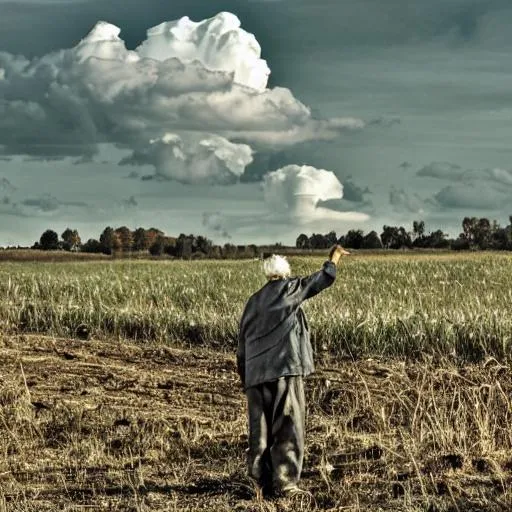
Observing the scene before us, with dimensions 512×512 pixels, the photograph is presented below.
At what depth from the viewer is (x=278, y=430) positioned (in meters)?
7.16

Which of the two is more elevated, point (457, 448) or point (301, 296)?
point (301, 296)

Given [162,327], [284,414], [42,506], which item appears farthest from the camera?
[162,327]

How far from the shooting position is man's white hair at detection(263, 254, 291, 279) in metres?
7.25

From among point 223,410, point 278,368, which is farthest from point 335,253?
point 223,410

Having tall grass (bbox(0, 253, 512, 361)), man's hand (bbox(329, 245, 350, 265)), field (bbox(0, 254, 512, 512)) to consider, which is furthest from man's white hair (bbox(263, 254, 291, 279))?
tall grass (bbox(0, 253, 512, 361))

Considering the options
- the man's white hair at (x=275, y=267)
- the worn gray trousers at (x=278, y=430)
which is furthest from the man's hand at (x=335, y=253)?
the worn gray trousers at (x=278, y=430)

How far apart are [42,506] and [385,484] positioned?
2722 millimetres

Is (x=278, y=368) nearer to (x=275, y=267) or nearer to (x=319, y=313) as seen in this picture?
(x=275, y=267)

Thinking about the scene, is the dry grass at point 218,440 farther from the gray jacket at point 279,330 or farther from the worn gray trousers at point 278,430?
the gray jacket at point 279,330

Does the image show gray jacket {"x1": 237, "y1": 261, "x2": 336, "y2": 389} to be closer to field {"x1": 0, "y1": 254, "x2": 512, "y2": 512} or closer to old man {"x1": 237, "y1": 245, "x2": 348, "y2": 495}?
old man {"x1": 237, "y1": 245, "x2": 348, "y2": 495}

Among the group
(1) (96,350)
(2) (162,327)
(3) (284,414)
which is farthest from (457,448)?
(2) (162,327)

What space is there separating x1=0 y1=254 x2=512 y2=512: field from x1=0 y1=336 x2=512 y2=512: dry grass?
22 millimetres

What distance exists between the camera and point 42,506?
25.2 ft

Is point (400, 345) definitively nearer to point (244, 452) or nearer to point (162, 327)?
point (162, 327)
